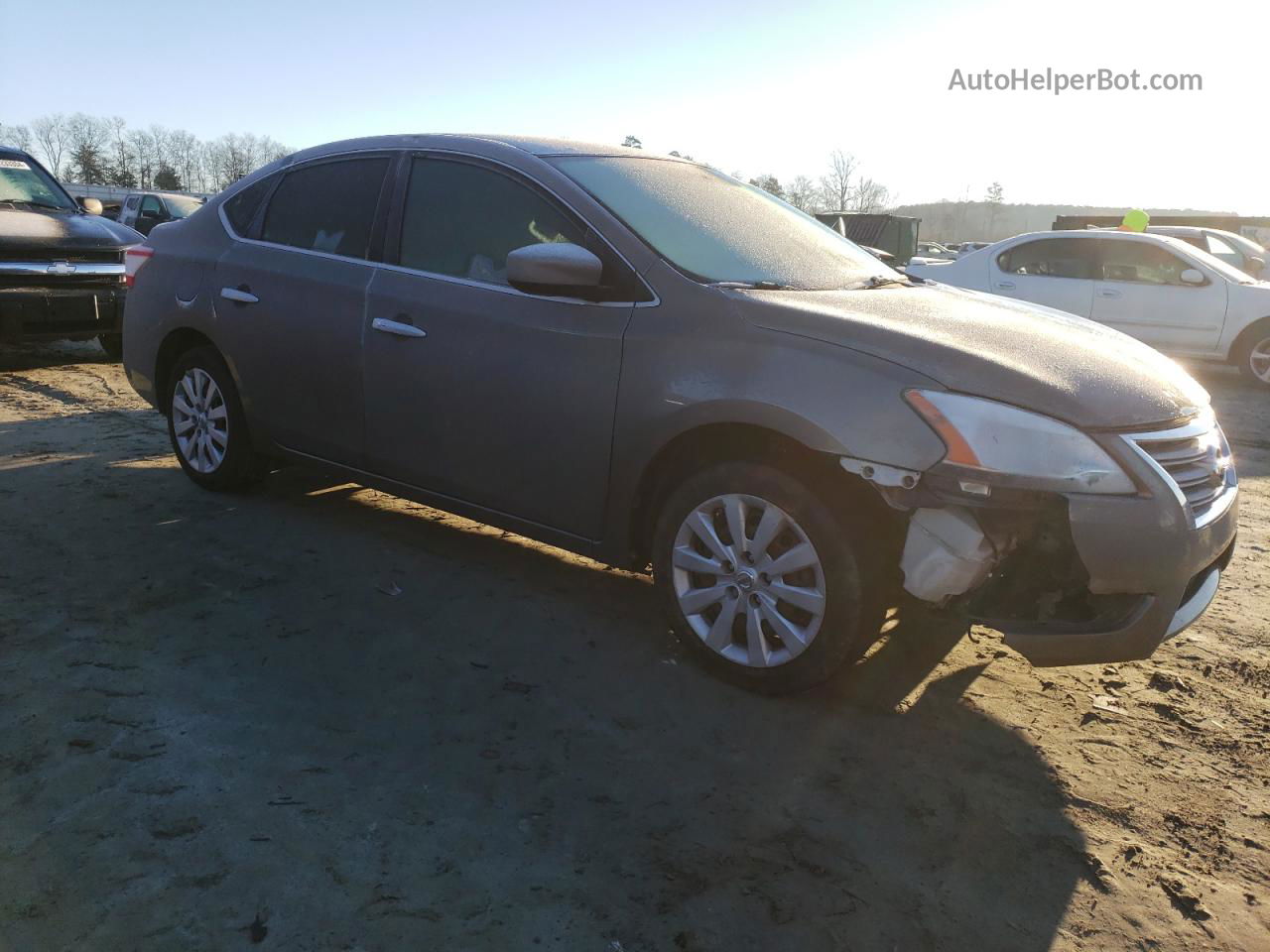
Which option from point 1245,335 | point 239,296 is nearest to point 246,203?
point 239,296

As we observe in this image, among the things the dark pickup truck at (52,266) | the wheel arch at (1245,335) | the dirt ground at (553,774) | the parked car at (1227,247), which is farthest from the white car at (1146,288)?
the dark pickup truck at (52,266)

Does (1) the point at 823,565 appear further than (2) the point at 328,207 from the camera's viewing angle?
No

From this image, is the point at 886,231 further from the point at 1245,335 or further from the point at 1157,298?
the point at 1245,335

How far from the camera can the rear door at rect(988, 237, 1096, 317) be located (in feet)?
36.6

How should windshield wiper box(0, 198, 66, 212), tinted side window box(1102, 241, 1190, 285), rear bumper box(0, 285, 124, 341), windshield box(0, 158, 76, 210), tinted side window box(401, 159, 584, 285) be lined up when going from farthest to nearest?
tinted side window box(1102, 241, 1190, 285), windshield box(0, 158, 76, 210), windshield wiper box(0, 198, 66, 212), rear bumper box(0, 285, 124, 341), tinted side window box(401, 159, 584, 285)

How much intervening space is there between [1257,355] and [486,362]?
9965 millimetres

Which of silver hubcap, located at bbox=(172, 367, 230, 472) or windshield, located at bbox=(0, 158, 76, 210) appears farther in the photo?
windshield, located at bbox=(0, 158, 76, 210)

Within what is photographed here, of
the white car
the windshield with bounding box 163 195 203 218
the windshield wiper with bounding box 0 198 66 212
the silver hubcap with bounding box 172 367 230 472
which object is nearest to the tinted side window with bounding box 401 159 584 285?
the silver hubcap with bounding box 172 367 230 472

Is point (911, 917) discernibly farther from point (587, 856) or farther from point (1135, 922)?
point (587, 856)

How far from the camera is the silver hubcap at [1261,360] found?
1061 cm

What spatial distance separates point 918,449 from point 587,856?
141 cm

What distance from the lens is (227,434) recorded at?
4961 millimetres

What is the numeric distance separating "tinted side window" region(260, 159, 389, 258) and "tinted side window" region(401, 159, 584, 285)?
26 cm

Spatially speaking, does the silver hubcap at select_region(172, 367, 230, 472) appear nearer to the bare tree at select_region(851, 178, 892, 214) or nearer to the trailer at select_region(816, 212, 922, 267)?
the trailer at select_region(816, 212, 922, 267)
